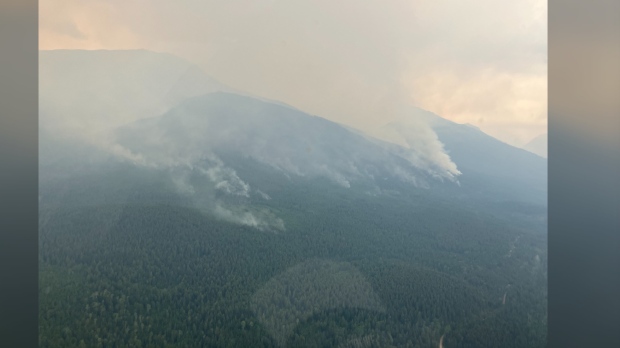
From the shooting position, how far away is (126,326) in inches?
87.7

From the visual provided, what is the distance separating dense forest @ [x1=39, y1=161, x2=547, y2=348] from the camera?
2256mm

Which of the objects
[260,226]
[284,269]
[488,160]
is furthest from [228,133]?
[488,160]

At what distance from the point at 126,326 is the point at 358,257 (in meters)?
1.31

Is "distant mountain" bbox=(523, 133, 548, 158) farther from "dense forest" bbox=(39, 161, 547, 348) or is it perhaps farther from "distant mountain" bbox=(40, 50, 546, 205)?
"dense forest" bbox=(39, 161, 547, 348)

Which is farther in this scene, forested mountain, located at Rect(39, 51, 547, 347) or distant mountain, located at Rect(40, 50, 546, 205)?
distant mountain, located at Rect(40, 50, 546, 205)

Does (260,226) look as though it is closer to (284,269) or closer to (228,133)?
(284,269)

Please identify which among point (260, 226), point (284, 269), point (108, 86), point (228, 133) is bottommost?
point (284, 269)

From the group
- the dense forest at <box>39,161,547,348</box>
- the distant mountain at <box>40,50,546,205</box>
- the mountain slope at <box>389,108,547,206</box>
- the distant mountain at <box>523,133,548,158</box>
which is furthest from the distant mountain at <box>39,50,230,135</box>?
the distant mountain at <box>523,133,548,158</box>

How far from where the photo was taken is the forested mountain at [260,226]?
229cm

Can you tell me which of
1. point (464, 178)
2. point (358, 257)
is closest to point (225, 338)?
point (358, 257)

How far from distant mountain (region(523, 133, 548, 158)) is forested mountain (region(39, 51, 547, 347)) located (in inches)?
1.7

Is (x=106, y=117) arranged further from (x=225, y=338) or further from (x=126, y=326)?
(x=225, y=338)

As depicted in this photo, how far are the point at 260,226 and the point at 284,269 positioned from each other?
0.96 ft

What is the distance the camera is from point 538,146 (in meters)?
2.54
